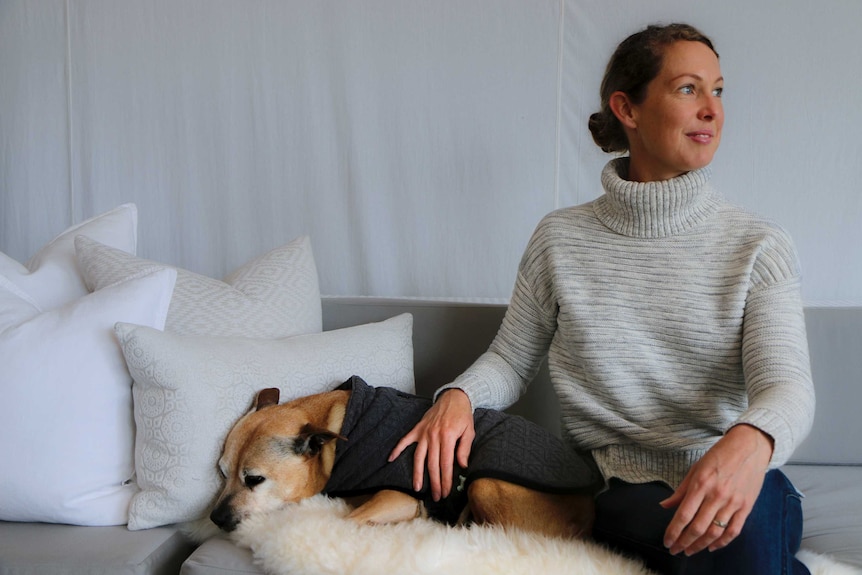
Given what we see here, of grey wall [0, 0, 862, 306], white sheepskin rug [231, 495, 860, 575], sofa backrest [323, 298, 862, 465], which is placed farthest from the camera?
grey wall [0, 0, 862, 306]

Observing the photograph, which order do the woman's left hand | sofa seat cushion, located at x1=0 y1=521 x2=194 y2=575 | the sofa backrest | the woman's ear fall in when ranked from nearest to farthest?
the woman's left hand
sofa seat cushion, located at x1=0 y1=521 x2=194 y2=575
the woman's ear
the sofa backrest

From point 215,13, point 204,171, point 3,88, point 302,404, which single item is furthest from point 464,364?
point 3,88

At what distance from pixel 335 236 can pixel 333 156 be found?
0.24 meters

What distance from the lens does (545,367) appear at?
2004 millimetres

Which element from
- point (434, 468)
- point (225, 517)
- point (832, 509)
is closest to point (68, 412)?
point (225, 517)

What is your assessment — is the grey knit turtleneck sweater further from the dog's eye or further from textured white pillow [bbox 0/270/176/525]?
textured white pillow [bbox 0/270/176/525]

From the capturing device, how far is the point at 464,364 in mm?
1970

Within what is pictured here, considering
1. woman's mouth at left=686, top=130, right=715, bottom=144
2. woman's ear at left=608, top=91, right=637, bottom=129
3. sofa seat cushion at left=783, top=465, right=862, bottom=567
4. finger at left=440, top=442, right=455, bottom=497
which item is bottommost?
sofa seat cushion at left=783, top=465, right=862, bottom=567

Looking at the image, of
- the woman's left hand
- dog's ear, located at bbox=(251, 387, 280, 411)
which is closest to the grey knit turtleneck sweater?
the woman's left hand

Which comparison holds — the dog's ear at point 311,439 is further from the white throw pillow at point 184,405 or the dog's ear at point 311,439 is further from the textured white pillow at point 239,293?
the textured white pillow at point 239,293

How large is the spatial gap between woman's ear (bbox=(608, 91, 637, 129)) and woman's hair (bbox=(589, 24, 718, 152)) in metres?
0.01

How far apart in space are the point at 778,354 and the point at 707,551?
359 mm

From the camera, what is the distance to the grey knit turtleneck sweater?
1.44 meters

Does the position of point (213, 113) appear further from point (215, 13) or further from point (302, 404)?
point (302, 404)
